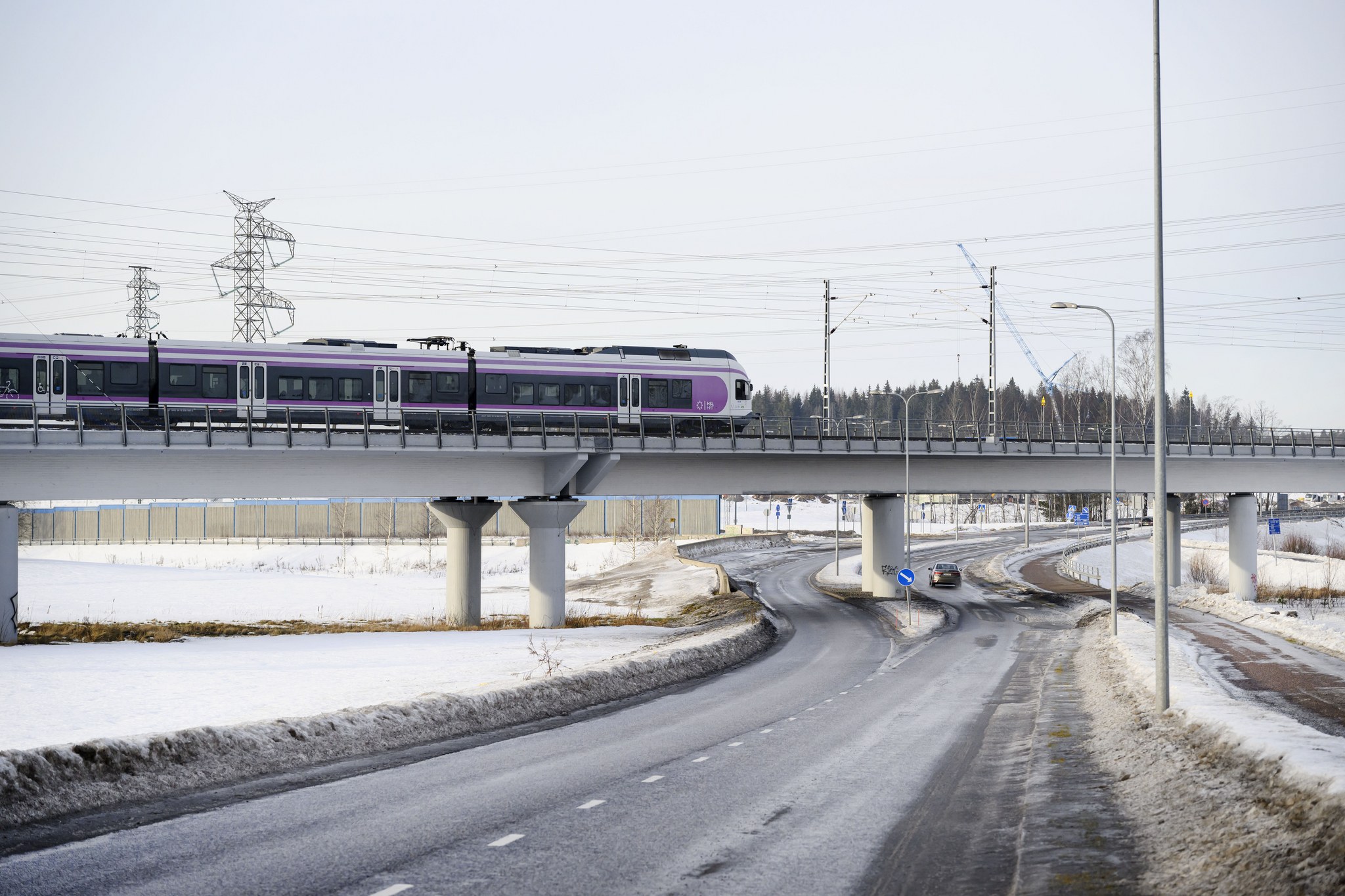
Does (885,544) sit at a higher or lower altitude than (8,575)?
lower

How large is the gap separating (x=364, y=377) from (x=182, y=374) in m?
6.26

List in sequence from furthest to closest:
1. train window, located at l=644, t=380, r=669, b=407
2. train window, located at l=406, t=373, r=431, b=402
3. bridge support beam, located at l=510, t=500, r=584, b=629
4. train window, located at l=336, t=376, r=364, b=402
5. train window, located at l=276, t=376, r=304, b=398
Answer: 1. train window, located at l=644, t=380, r=669, b=407
2. bridge support beam, located at l=510, t=500, r=584, b=629
3. train window, located at l=406, t=373, r=431, b=402
4. train window, located at l=336, t=376, r=364, b=402
5. train window, located at l=276, t=376, r=304, b=398

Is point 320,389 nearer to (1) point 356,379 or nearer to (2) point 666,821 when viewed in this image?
(1) point 356,379

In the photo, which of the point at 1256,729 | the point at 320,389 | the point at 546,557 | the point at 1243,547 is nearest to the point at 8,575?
the point at 320,389

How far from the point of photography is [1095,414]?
15025 centimetres

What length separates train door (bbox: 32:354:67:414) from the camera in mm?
35781

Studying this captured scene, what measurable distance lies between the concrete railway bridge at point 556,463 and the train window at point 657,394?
2.06 ft

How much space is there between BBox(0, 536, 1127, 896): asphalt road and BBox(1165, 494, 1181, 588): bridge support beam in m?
45.3

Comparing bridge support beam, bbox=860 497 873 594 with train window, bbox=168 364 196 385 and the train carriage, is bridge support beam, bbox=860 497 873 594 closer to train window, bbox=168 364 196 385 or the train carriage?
the train carriage

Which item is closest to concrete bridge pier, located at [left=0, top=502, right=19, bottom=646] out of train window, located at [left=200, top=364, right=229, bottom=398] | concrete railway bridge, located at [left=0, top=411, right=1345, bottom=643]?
concrete railway bridge, located at [left=0, top=411, right=1345, bottom=643]

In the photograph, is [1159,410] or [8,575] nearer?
[1159,410]

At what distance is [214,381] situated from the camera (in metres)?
38.2

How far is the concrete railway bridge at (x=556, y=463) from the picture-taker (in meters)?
36.3

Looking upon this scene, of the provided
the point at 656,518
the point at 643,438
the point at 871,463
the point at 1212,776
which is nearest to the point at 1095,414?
the point at 656,518
